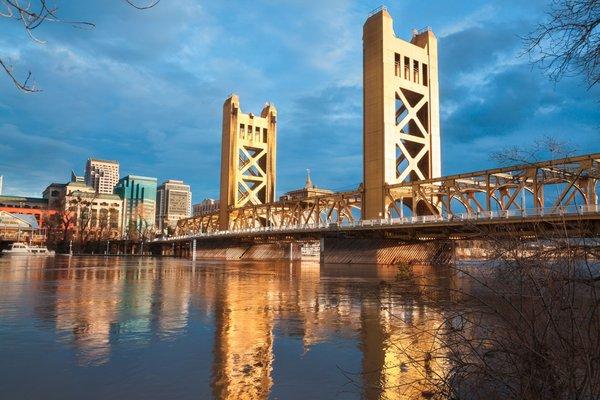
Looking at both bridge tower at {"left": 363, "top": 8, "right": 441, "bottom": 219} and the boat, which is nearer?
bridge tower at {"left": 363, "top": 8, "right": 441, "bottom": 219}

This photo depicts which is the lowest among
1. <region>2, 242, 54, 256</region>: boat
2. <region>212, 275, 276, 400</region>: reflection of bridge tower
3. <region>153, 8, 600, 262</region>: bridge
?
<region>212, 275, 276, 400</region>: reflection of bridge tower

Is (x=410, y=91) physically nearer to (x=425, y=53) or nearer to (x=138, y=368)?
(x=425, y=53)

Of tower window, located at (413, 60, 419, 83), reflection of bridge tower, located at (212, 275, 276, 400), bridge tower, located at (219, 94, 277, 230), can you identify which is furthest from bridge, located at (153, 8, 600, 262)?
reflection of bridge tower, located at (212, 275, 276, 400)

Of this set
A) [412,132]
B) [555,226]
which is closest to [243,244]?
[412,132]

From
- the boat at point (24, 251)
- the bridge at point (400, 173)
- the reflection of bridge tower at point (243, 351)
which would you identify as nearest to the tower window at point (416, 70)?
the bridge at point (400, 173)

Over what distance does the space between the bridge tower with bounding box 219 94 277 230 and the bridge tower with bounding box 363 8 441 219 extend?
45.9m

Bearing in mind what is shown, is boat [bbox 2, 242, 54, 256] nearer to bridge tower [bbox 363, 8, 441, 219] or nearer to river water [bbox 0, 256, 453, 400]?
bridge tower [bbox 363, 8, 441, 219]

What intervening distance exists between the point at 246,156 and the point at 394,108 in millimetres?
55519

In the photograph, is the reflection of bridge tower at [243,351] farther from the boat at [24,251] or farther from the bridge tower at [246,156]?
the bridge tower at [246,156]

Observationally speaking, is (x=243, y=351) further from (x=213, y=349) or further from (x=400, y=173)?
(x=400, y=173)

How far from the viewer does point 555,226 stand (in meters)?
4.94

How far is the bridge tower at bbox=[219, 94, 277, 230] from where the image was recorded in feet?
357

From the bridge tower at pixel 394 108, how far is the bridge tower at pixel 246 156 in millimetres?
45885

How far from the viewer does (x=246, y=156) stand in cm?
11469
